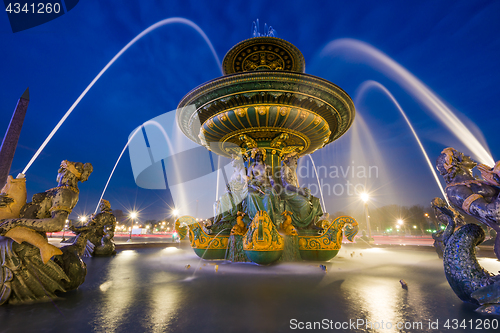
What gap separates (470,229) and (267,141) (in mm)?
5846

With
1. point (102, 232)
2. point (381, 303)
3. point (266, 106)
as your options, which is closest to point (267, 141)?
point (266, 106)

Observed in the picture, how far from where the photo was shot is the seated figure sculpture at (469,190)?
7.48 ft

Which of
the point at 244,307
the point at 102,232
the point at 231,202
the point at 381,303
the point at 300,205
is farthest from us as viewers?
the point at 102,232

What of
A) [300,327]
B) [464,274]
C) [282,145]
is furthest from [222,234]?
[464,274]

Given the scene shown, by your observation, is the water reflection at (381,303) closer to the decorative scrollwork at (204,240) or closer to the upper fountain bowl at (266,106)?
the decorative scrollwork at (204,240)

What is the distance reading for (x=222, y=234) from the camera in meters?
6.51

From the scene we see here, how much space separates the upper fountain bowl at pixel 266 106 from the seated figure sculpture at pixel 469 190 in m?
4.02

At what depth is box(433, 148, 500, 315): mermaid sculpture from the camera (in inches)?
87.4

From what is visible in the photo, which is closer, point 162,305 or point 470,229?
point 162,305

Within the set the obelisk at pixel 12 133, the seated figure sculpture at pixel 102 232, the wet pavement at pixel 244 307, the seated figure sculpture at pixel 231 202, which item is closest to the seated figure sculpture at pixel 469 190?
the wet pavement at pixel 244 307

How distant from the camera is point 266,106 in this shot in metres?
6.39

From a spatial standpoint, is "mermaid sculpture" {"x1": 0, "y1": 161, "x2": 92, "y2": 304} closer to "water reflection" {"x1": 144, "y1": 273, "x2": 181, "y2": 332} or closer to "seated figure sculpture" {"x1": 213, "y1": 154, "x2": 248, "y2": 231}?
→ "water reflection" {"x1": 144, "y1": 273, "x2": 181, "y2": 332}

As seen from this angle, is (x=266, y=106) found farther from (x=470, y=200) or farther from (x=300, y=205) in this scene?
(x=470, y=200)

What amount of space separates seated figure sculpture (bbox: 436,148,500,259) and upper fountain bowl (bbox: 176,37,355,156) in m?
4.02
